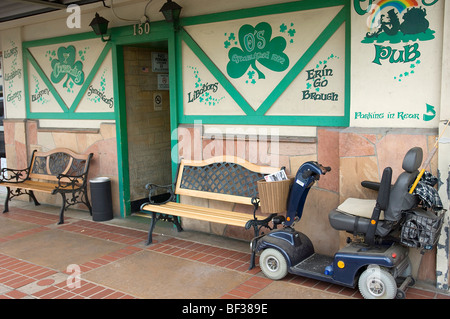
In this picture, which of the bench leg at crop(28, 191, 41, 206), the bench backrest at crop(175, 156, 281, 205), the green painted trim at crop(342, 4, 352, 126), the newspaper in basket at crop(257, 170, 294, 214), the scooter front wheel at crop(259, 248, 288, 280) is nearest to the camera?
the scooter front wheel at crop(259, 248, 288, 280)

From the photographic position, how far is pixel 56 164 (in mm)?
7613

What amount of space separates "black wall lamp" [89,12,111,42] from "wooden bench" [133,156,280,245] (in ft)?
7.73

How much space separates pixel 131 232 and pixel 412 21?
4.30 metres

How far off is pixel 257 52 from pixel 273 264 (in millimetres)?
2472

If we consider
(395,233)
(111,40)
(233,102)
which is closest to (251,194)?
(233,102)

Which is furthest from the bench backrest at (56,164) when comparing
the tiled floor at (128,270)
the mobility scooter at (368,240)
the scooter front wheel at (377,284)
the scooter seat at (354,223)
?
the scooter front wheel at (377,284)

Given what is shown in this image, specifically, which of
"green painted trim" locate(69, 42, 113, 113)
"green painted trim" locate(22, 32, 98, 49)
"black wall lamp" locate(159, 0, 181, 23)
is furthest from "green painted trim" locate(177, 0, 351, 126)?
"green painted trim" locate(22, 32, 98, 49)

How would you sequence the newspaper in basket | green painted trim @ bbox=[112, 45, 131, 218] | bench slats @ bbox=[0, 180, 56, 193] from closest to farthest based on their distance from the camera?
the newspaper in basket
green painted trim @ bbox=[112, 45, 131, 218]
bench slats @ bbox=[0, 180, 56, 193]

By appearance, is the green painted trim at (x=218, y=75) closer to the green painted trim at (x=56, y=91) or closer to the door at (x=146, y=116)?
the door at (x=146, y=116)

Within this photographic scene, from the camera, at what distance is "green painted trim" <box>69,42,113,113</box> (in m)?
6.99

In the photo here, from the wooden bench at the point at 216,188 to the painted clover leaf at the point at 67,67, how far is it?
2.66m

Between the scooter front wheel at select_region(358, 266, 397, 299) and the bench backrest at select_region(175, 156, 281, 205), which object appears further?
the bench backrest at select_region(175, 156, 281, 205)

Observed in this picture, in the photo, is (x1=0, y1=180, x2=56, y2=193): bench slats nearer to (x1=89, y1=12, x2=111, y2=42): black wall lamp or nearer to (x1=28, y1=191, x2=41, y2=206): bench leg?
(x1=28, y1=191, x2=41, y2=206): bench leg

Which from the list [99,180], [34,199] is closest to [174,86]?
[99,180]
